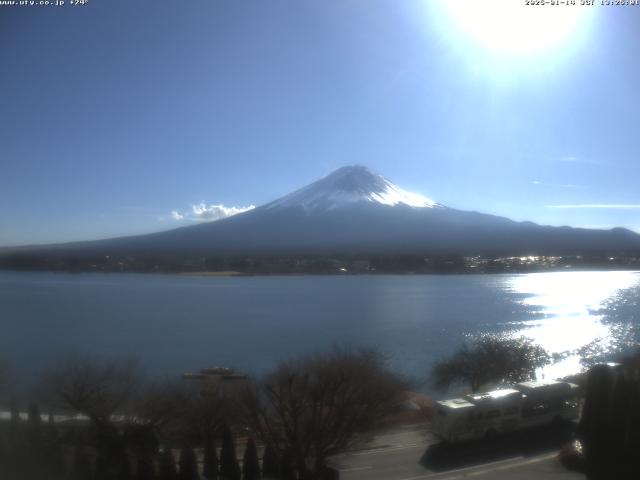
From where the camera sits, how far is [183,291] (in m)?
13.5

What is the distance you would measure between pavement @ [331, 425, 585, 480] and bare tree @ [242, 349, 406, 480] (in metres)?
0.15

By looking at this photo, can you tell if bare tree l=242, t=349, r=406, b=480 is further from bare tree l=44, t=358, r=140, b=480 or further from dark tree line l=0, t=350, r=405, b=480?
bare tree l=44, t=358, r=140, b=480

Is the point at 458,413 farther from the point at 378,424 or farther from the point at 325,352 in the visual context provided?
the point at 325,352

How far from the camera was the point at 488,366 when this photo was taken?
551 cm

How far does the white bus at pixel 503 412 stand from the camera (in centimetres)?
355

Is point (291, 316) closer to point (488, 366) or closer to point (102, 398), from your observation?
point (488, 366)

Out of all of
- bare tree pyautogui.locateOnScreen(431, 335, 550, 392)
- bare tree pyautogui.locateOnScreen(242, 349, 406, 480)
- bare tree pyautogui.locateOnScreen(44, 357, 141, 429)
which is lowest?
bare tree pyautogui.locateOnScreen(431, 335, 550, 392)

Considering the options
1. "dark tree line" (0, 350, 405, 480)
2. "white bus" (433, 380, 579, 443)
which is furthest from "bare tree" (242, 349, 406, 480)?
"white bus" (433, 380, 579, 443)

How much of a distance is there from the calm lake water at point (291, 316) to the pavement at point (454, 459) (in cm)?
205

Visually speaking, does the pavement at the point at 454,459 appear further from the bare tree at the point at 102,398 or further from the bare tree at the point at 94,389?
the bare tree at the point at 94,389

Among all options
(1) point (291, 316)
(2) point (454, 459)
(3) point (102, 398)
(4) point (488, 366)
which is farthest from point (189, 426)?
(1) point (291, 316)

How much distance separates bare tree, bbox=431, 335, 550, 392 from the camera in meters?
5.41

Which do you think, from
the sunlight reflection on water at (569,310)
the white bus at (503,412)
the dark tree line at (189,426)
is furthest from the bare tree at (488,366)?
the dark tree line at (189,426)

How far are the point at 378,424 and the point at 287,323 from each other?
517 cm
